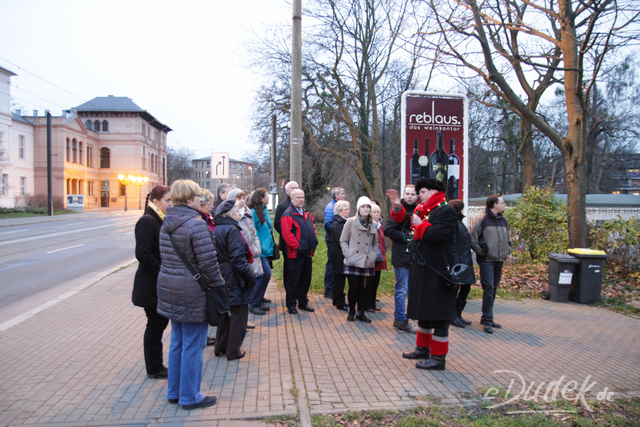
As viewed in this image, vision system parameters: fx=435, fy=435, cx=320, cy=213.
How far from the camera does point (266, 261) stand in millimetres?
6379

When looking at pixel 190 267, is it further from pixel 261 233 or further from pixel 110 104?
pixel 110 104

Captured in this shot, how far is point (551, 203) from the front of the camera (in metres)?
11.1

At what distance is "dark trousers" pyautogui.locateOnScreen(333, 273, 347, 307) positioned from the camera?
22.0 feet

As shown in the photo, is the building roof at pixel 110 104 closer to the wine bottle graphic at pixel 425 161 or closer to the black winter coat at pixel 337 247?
the wine bottle graphic at pixel 425 161

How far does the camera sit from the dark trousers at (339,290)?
671 cm

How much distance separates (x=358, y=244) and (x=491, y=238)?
190 cm

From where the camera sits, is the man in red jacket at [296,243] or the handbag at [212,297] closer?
the handbag at [212,297]

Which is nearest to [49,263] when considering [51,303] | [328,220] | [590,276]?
[51,303]

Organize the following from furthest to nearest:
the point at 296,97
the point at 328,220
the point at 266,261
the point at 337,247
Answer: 1. the point at 296,97
2. the point at 328,220
3. the point at 337,247
4. the point at 266,261

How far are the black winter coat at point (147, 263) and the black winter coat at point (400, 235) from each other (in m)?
2.96

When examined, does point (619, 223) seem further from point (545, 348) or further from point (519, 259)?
point (545, 348)

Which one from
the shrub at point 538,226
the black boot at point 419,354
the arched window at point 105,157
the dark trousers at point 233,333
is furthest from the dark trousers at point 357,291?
the arched window at point 105,157

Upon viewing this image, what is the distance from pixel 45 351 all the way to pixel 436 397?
14.0 feet

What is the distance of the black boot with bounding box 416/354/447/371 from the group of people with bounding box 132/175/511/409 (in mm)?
10
